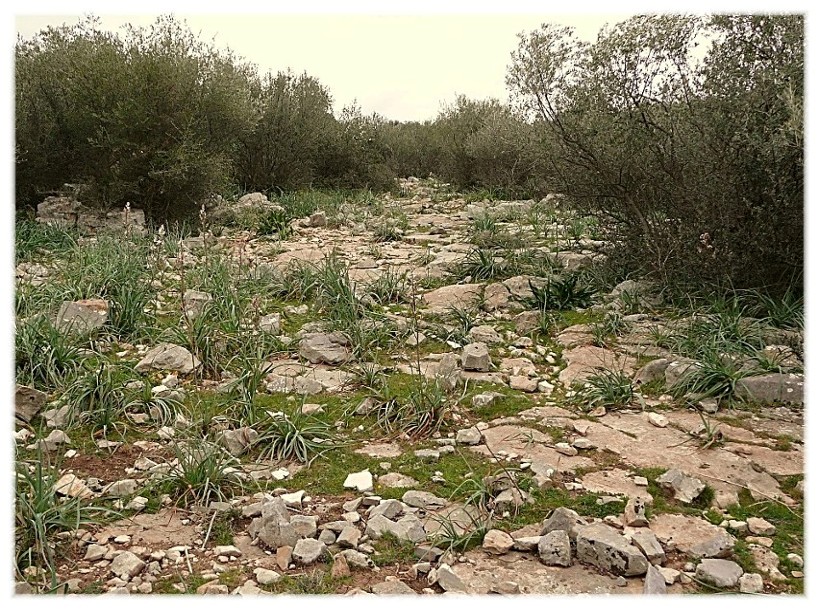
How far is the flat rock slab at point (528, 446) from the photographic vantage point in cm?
372

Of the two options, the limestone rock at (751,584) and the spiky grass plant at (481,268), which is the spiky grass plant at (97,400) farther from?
the spiky grass plant at (481,268)

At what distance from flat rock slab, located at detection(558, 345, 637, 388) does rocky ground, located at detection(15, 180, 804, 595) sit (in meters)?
0.02

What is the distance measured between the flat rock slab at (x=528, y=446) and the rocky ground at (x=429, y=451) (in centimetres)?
2

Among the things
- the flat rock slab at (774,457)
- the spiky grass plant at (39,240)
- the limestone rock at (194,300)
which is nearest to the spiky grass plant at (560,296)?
the flat rock slab at (774,457)

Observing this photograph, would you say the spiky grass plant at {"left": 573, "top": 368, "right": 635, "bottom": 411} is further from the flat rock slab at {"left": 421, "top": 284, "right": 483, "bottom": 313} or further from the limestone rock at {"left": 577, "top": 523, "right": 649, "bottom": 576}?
the flat rock slab at {"left": 421, "top": 284, "right": 483, "bottom": 313}

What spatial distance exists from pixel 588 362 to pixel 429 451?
181 cm

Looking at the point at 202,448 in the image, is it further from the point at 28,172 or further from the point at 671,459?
the point at 28,172

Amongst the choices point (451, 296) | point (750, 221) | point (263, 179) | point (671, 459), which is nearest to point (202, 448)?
point (671, 459)

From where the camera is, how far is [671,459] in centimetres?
376

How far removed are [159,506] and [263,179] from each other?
13018 mm

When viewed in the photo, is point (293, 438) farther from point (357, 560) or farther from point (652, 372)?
point (652, 372)

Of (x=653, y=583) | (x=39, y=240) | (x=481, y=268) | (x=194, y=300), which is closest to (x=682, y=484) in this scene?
(x=653, y=583)

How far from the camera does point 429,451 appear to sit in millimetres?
3875

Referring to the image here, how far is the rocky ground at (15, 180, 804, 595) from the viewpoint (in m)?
2.80
